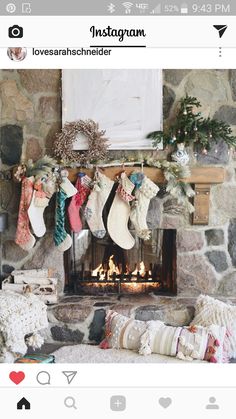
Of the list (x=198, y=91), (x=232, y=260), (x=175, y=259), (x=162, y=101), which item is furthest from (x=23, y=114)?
(x=232, y=260)

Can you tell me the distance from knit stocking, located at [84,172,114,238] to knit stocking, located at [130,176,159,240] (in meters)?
0.13

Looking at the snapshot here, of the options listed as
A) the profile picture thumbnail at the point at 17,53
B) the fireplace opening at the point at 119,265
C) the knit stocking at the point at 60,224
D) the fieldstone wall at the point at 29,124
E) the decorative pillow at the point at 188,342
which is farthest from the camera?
the fireplace opening at the point at 119,265

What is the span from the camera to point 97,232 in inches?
90.5

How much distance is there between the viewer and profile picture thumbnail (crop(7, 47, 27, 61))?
1125 millimetres

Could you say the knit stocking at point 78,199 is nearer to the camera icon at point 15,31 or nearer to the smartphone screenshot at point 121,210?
the smartphone screenshot at point 121,210

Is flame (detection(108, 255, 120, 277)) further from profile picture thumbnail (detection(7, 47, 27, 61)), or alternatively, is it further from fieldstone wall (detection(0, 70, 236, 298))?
profile picture thumbnail (detection(7, 47, 27, 61))

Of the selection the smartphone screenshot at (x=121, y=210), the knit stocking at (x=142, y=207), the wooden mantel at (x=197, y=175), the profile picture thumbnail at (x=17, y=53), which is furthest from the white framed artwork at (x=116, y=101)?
the profile picture thumbnail at (x=17, y=53)

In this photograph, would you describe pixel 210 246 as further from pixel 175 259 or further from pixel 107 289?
pixel 107 289
